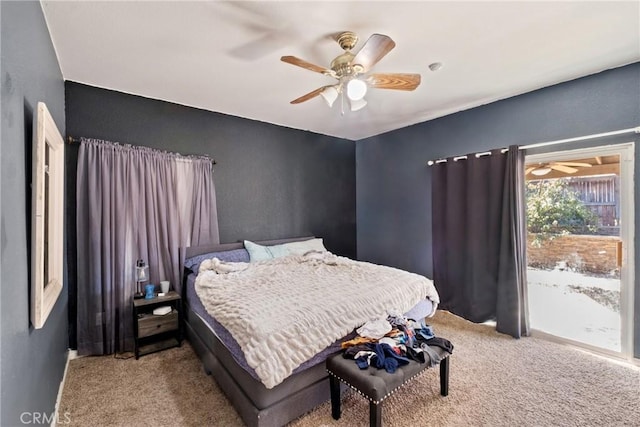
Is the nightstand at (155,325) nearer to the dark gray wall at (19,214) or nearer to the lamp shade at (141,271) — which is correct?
the lamp shade at (141,271)

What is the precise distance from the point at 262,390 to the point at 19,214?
1.44 meters

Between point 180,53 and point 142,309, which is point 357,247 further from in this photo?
point 180,53

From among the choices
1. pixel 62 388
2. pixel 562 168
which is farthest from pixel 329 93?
pixel 62 388

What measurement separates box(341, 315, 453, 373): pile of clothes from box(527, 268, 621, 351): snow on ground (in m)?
1.81

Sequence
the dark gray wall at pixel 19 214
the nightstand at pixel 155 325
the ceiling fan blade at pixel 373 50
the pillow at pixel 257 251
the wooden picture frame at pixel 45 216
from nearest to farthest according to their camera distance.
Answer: the dark gray wall at pixel 19 214
the wooden picture frame at pixel 45 216
the ceiling fan blade at pixel 373 50
the nightstand at pixel 155 325
the pillow at pixel 257 251

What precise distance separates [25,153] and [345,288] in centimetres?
214

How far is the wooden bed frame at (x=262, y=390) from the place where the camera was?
62.6 inches

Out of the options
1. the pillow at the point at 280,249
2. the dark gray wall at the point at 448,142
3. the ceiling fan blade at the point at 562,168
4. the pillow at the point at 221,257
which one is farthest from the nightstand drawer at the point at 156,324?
the ceiling fan blade at the point at 562,168

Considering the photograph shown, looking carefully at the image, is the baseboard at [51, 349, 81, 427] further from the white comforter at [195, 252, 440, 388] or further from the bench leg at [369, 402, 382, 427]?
the bench leg at [369, 402, 382, 427]

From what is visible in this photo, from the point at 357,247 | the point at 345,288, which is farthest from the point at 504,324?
the point at 357,247

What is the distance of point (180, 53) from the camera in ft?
7.07

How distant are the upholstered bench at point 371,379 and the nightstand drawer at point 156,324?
1777 millimetres

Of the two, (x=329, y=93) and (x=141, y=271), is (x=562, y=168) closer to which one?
(x=329, y=93)

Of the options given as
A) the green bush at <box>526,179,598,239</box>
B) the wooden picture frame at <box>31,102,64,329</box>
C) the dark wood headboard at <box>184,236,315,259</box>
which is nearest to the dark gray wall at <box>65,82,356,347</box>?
the dark wood headboard at <box>184,236,315,259</box>
